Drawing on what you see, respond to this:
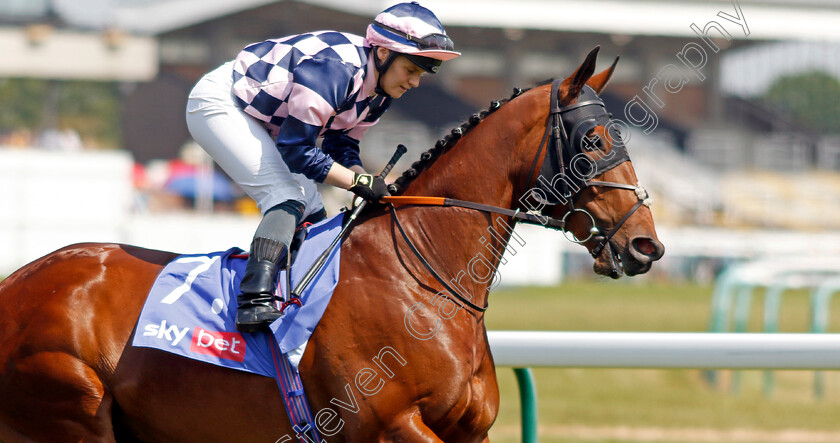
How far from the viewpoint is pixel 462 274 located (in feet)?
10.1

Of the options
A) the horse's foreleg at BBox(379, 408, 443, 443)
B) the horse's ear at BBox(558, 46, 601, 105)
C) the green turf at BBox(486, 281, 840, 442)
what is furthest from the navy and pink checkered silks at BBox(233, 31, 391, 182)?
the green turf at BBox(486, 281, 840, 442)

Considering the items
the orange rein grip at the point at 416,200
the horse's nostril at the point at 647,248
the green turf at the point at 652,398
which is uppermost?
the horse's nostril at the point at 647,248

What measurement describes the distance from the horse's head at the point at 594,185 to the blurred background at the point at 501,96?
11301mm

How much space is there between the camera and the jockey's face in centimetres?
314

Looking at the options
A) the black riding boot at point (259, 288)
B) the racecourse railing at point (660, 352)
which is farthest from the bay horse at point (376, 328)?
the racecourse railing at point (660, 352)

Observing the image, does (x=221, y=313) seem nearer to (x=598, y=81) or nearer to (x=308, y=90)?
(x=308, y=90)

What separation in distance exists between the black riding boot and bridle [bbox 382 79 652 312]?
1.48 ft

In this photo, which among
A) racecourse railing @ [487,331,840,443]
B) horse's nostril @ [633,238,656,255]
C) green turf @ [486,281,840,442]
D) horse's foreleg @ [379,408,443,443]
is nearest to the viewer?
horse's foreleg @ [379,408,443,443]

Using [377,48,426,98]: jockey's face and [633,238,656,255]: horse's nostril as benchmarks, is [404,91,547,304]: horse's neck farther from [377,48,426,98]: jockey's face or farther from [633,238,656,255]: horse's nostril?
[633,238,656,255]: horse's nostril

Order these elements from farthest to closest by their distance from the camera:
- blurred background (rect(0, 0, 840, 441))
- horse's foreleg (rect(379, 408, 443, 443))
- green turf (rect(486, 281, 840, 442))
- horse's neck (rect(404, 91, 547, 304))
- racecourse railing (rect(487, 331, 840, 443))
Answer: blurred background (rect(0, 0, 840, 441)) < green turf (rect(486, 281, 840, 442)) < racecourse railing (rect(487, 331, 840, 443)) < horse's neck (rect(404, 91, 547, 304)) < horse's foreleg (rect(379, 408, 443, 443))

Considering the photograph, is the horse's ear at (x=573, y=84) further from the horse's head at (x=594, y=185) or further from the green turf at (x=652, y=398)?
the green turf at (x=652, y=398)

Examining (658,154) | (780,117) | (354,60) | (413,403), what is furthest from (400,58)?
(780,117)

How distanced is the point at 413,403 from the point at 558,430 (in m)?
3.49

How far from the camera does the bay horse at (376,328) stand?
2.92 meters
